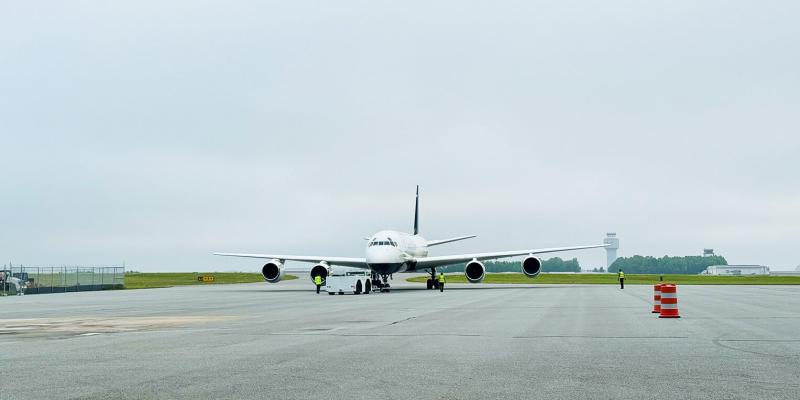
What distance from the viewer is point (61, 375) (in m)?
9.89

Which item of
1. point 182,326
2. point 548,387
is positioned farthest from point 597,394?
point 182,326

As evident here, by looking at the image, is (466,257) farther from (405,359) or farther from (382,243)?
(405,359)

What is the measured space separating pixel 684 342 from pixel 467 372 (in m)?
6.06

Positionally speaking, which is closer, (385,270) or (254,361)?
(254,361)

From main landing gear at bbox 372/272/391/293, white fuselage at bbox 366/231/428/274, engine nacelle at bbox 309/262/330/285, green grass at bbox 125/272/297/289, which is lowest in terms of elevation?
green grass at bbox 125/272/297/289

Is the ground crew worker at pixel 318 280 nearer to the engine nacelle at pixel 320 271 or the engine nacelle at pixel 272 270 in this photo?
the engine nacelle at pixel 320 271

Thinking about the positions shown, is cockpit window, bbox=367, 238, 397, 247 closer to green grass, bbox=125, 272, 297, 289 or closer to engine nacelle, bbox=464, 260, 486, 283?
engine nacelle, bbox=464, 260, 486, 283

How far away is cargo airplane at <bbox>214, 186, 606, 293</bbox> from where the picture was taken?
48.3 meters

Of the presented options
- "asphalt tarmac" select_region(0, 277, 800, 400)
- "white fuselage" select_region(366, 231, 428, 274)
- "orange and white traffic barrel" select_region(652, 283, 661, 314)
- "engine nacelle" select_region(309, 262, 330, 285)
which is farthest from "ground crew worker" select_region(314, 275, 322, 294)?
"asphalt tarmac" select_region(0, 277, 800, 400)

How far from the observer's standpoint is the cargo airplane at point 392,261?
48281mm

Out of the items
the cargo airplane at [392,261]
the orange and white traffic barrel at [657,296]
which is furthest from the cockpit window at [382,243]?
the orange and white traffic barrel at [657,296]

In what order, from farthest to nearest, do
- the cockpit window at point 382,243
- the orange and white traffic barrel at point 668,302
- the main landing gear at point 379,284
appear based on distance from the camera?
1. the main landing gear at point 379,284
2. the cockpit window at point 382,243
3. the orange and white traffic barrel at point 668,302

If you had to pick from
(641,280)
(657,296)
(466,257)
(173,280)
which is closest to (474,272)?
(466,257)

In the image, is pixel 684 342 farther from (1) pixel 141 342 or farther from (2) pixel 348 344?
(1) pixel 141 342
